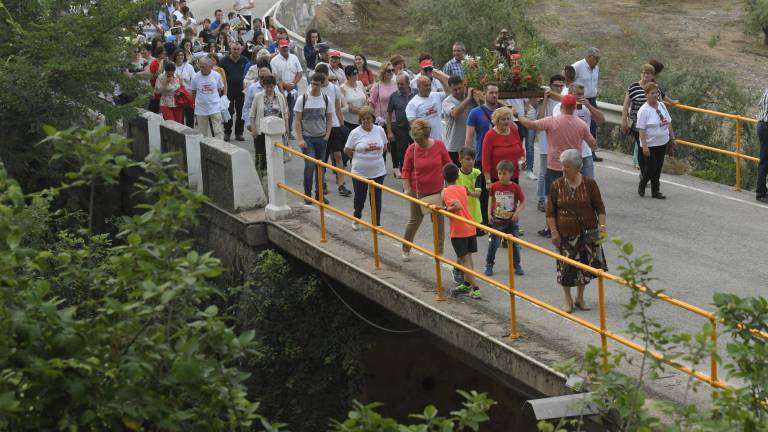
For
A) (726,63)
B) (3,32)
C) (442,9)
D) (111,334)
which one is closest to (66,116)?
(3,32)

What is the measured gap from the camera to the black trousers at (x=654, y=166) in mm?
16125

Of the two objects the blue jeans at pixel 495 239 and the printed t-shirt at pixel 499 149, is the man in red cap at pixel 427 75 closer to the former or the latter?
the printed t-shirt at pixel 499 149

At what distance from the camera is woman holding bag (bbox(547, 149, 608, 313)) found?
446 inches

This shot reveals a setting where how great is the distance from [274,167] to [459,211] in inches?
126

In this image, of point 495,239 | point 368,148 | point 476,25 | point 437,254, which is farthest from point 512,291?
point 476,25

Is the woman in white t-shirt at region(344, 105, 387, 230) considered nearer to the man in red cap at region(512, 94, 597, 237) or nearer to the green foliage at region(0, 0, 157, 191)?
the man in red cap at region(512, 94, 597, 237)

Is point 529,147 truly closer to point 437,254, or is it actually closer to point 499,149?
point 499,149

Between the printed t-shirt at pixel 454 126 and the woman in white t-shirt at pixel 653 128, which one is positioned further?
the woman in white t-shirt at pixel 653 128

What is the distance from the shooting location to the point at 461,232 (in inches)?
466

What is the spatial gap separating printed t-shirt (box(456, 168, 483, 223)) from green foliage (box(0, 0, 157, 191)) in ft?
20.5

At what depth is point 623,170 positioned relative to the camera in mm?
18391

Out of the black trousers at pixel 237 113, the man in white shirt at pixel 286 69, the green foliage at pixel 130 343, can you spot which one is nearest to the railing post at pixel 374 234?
the green foliage at pixel 130 343

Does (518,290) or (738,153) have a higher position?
(738,153)

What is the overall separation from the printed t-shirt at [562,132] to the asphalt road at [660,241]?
106cm
